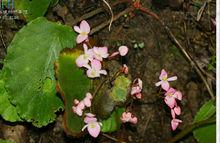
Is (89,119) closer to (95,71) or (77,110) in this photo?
(77,110)

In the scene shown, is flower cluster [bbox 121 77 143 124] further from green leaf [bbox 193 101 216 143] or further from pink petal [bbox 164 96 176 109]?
green leaf [bbox 193 101 216 143]

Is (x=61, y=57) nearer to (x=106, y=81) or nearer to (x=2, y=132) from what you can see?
(x=106, y=81)

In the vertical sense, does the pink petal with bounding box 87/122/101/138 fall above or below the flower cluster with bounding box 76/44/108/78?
below

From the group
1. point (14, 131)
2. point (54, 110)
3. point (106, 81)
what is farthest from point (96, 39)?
point (14, 131)

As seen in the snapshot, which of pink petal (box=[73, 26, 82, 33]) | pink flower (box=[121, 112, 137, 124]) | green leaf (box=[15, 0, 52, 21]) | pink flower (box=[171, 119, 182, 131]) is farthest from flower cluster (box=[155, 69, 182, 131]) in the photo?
green leaf (box=[15, 0, 52, 21])

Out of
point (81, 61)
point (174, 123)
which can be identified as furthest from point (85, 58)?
point (174, 123)

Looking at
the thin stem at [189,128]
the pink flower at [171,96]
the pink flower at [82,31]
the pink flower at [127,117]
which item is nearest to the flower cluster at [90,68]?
the pink flower at [82,31]
